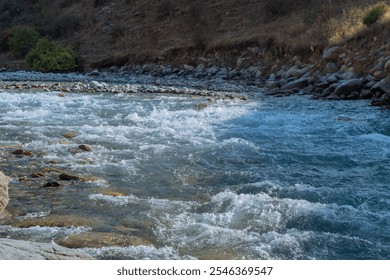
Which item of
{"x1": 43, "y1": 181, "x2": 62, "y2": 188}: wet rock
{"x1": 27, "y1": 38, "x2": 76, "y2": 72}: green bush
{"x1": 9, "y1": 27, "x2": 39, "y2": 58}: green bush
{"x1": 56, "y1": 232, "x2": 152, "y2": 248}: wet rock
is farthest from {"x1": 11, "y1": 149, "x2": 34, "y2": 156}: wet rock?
{"x1": 9, "y1": 27, "x2": 39, "y2": 58}: green bush

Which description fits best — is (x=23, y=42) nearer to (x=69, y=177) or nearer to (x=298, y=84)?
(x=298, y=84)

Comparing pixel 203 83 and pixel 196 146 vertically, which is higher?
pixel 196 146

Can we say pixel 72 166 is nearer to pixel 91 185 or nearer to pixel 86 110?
pixel 91 185

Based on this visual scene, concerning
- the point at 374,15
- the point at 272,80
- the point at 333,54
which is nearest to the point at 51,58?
the point at 272,80

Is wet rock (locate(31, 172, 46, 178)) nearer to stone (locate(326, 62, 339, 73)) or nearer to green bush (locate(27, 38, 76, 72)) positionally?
stone (locate(326, 62, 339, 73))

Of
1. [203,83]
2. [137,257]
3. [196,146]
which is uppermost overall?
[137,257]

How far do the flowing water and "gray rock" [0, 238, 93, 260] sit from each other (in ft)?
2.14

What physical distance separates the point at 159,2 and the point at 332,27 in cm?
1331

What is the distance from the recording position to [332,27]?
17.8m

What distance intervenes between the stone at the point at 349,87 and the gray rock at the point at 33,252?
36.0 feet

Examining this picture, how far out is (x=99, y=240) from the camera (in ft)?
15.4

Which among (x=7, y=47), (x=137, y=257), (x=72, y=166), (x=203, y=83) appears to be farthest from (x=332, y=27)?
(x=7, y=47)

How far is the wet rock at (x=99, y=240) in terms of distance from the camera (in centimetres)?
460

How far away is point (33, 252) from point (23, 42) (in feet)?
88.7
